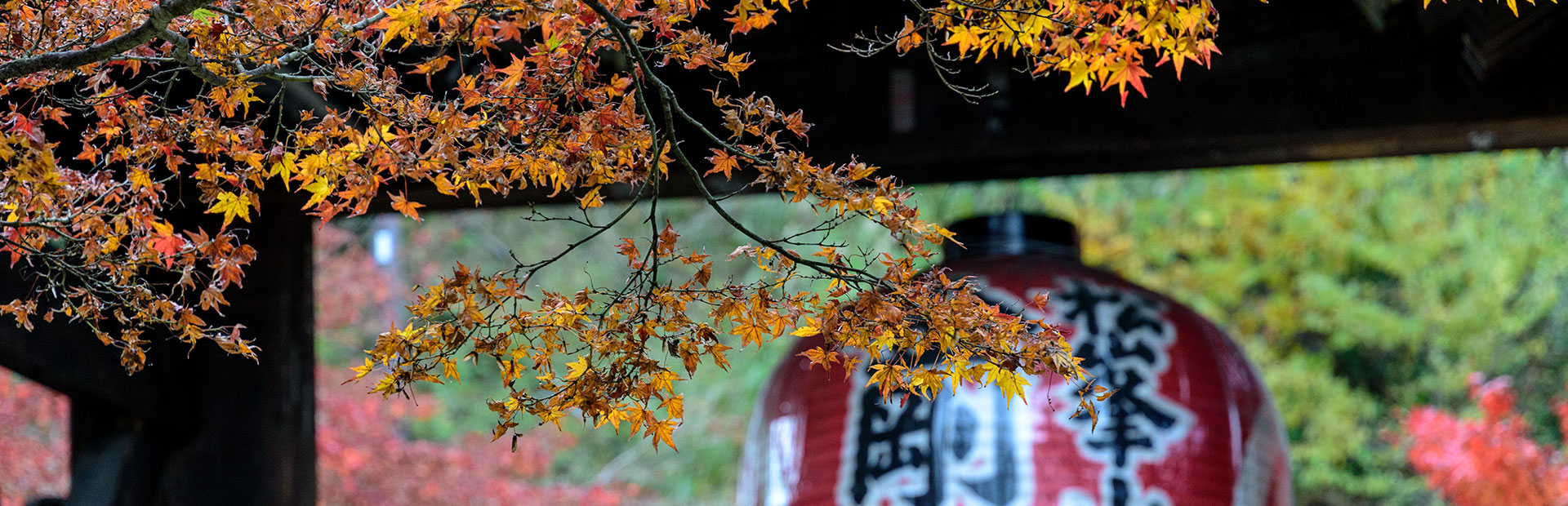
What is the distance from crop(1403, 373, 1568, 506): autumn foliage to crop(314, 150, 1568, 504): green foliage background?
41.9 inches

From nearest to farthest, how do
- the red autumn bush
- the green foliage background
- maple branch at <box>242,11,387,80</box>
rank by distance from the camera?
1. maple branch at <box>242,11,387,80</box>
2. the red autumn bush
3. the green foliage background

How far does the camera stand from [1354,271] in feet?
29.6

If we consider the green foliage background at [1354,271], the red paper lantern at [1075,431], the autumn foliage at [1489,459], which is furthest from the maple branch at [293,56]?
the autumn foliage at [1489,459]

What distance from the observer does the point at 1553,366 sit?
339 inches

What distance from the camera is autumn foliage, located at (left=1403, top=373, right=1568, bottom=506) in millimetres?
6914

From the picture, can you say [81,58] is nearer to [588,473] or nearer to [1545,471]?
[1545,471]

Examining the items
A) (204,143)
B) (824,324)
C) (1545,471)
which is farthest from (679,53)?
(1545,471)

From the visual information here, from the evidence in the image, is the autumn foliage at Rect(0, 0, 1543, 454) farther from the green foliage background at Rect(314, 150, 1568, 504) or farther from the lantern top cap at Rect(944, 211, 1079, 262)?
the green foliage background at Rect(314, 150, 1568, 504)

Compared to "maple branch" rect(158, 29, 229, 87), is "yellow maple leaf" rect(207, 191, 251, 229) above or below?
below

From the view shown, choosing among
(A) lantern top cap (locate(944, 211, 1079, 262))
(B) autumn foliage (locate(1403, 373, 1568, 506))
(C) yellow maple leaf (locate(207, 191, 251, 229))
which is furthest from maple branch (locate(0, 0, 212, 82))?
(B) autumn foliage (locate(1403, 373, 1568, 506))

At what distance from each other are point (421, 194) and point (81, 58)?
181 cm

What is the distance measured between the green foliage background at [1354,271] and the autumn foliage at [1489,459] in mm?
1065

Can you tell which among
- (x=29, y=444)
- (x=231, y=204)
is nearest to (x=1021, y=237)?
(x=231, y=204)

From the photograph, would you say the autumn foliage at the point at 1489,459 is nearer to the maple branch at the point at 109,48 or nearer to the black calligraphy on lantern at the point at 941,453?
the black calligraphy on lantern at the point at 941,453
